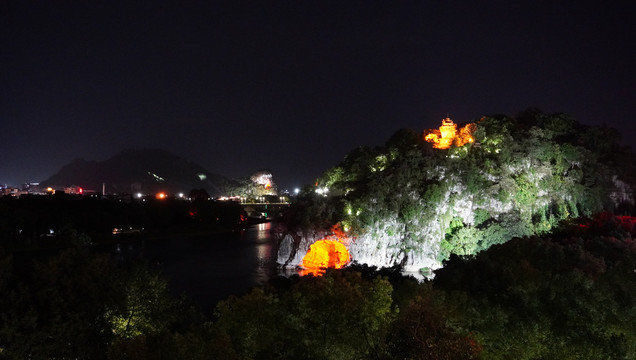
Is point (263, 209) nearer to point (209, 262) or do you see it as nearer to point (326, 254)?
point (209, 262)

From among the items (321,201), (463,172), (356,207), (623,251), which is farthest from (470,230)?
(623,251)

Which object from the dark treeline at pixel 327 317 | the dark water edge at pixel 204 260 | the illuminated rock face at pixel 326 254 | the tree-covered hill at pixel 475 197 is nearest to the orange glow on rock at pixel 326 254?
the illuminated rock face at pixel 326 254

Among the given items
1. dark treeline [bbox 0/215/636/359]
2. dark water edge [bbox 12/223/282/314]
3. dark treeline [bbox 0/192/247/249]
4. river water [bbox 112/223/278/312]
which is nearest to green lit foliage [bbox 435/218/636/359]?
dark treeline [bbox 0/215/636/359]

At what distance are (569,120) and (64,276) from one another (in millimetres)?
35515

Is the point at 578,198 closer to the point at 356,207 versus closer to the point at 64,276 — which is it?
the point at 356,207

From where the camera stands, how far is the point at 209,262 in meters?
44.0

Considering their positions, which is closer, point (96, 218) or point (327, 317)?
point (327, 317)

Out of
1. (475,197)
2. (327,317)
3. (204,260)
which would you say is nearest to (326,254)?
(475,197)

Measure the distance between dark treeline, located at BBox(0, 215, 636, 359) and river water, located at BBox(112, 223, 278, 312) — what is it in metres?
7.21

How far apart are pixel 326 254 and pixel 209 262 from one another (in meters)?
12.5

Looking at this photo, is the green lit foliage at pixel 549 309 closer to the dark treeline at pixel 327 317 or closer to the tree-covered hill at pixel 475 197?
the dark treeline at pixel 327 317

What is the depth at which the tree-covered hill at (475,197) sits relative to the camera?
34.3 metres

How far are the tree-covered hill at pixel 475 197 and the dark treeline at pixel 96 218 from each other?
25074 mm

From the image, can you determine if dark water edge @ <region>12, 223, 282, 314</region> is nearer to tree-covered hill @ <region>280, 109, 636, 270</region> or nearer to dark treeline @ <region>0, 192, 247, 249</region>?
dark treeline @ <region>0, 192, 247, 249</region>
